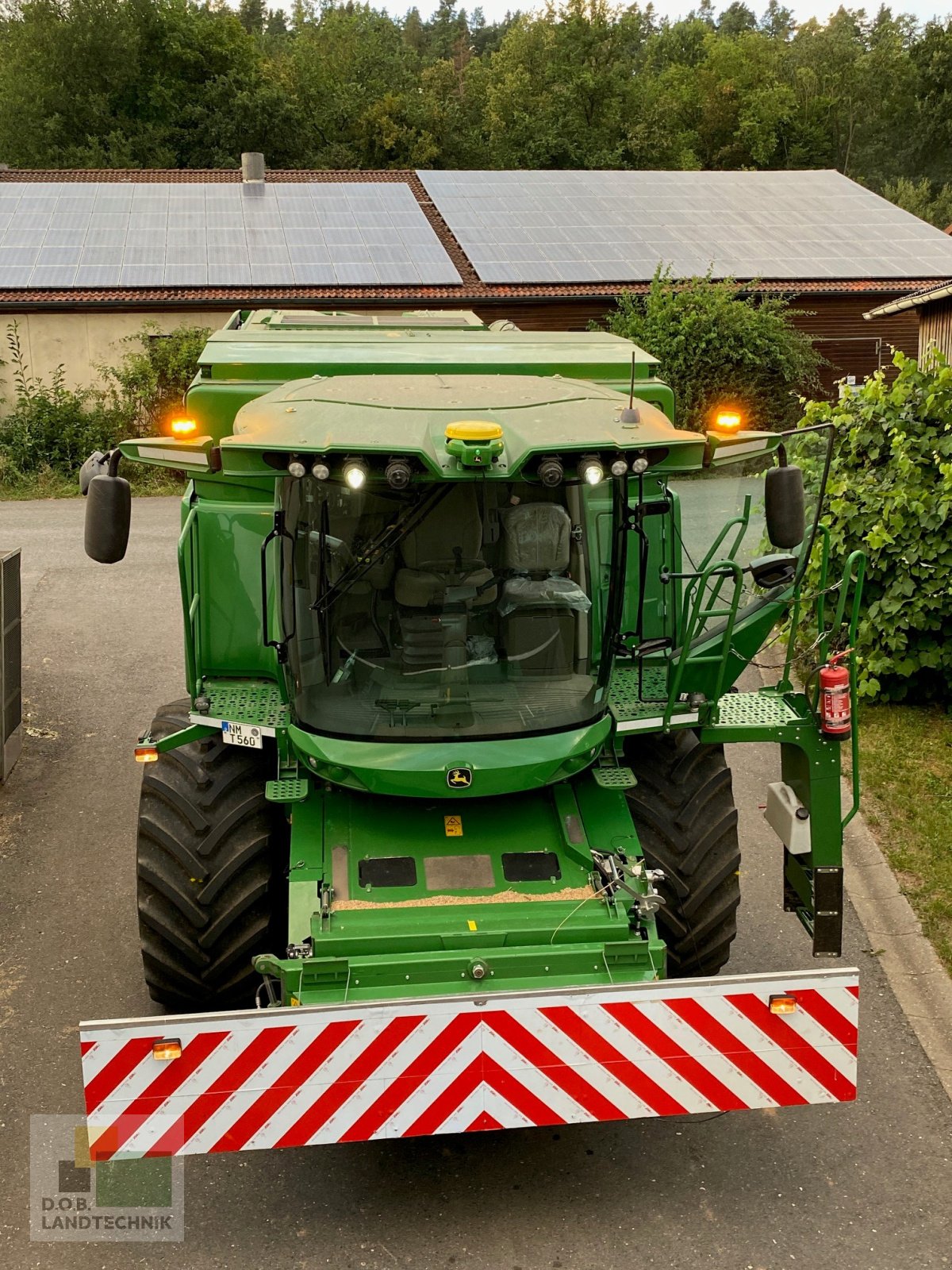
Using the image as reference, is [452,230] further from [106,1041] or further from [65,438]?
[106,1041]

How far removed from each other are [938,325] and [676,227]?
5.41 m

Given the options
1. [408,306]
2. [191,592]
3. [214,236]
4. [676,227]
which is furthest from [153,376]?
[191,592]

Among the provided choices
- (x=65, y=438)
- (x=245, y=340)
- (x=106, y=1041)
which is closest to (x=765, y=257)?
(x=65, y=438)

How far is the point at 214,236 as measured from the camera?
22.6 metres

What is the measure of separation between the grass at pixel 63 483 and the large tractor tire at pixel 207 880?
14.2 m

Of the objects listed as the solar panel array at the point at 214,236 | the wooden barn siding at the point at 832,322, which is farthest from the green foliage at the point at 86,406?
the wooden barn siding at the point at 832,322

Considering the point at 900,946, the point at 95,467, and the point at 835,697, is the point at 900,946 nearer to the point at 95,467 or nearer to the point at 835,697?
the point at 835,697

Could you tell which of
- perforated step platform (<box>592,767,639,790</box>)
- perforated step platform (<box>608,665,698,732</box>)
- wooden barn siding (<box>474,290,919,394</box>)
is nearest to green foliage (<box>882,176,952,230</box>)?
wooden barn siding (<box>474,290,919,394</box>)

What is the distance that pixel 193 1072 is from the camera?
171 inches

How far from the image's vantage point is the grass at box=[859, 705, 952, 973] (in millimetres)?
7164

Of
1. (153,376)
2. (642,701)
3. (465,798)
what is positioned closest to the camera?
(465,798)

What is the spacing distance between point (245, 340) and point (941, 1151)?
5.29m

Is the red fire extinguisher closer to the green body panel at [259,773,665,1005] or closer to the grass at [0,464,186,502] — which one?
the green body panel at [259,773,665,1005]

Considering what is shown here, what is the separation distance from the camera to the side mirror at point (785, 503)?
5.10 meters
